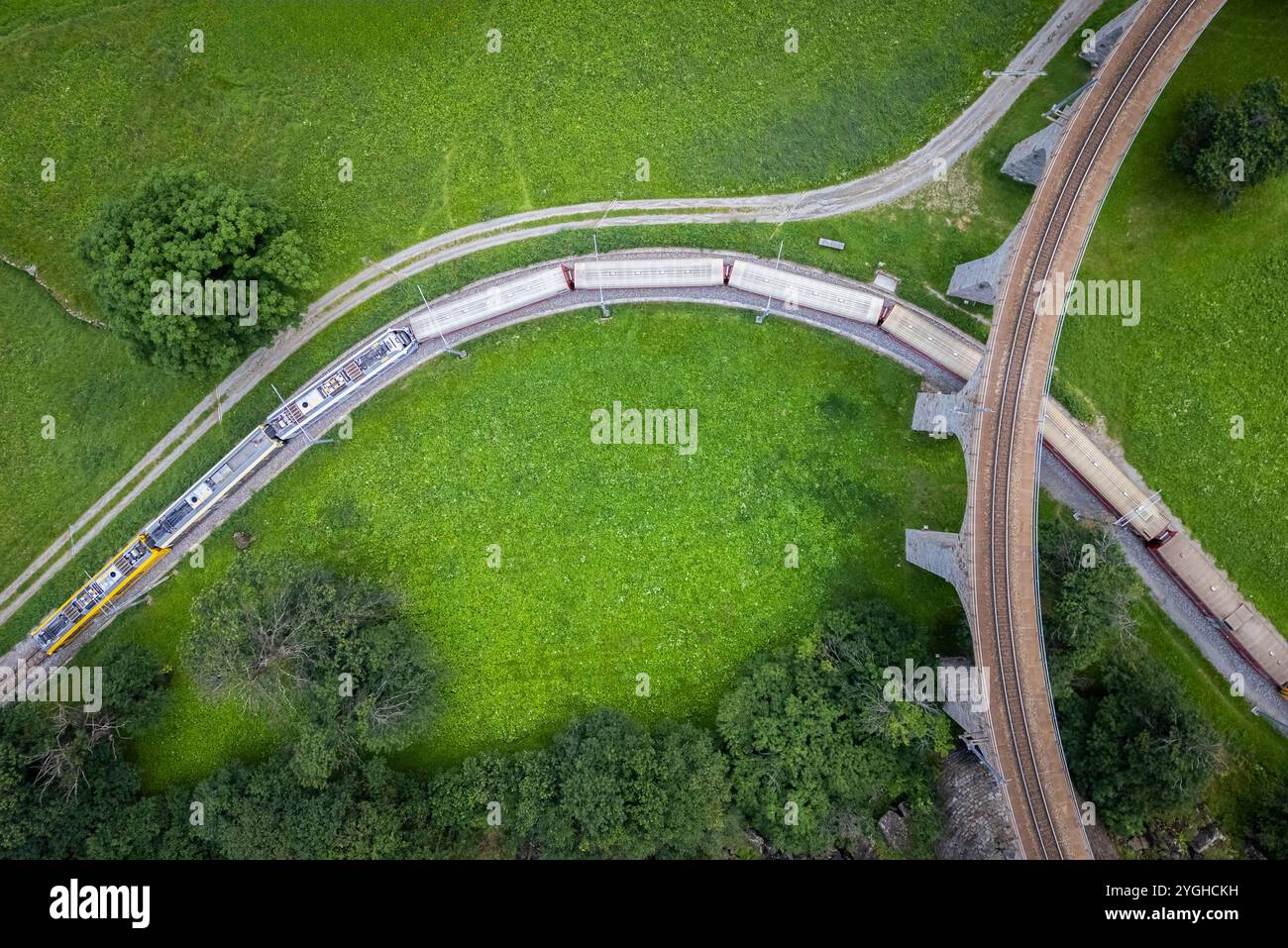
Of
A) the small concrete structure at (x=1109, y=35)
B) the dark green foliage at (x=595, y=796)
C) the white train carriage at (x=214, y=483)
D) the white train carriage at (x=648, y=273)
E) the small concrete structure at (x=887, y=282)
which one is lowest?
the dark green foliage at (x=595, y=796)

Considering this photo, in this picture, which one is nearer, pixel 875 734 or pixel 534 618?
pixel 875 734

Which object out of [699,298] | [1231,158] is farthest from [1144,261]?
[699,298]

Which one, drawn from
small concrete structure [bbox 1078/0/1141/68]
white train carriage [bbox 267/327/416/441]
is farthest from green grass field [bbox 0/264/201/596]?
small concrete structure [bbox 1078/0/1141/68]

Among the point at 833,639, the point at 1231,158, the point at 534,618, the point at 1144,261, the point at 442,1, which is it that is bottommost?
the point at 833,639

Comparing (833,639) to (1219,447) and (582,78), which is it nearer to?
(1219,447)

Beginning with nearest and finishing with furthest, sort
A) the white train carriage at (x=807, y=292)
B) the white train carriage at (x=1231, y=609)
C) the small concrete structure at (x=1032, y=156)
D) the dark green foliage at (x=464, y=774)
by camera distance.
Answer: the dark green foliage at (x=464, y=774), the small concrete structure at (x=1032, y=156), the white train carriage at (x=1231, y=609), the white train carriage at (x=807, y=292)

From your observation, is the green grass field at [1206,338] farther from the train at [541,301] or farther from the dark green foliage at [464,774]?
the dark green foliage at [464,774]

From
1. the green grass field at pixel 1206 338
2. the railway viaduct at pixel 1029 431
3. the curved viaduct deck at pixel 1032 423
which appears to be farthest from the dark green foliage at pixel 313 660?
the green grass field at pixel 1206 338
